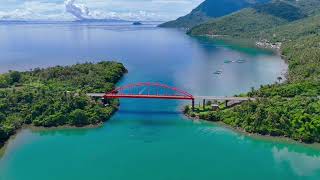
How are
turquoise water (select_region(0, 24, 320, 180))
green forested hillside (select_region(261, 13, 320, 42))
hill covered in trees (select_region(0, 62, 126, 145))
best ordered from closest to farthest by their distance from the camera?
turquoise water (select_region(0, 24, 320, 180)) < hill covered in trees (select_region(0, 62, 126, 145)) < green forested hillside (select_region(261, 13, 320, 42))

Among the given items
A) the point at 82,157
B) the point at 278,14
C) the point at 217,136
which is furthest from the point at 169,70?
the point at 278,14

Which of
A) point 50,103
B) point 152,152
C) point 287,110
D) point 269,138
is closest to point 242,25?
point 287,110

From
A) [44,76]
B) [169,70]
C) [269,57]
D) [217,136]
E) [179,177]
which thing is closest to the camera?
[179,177]

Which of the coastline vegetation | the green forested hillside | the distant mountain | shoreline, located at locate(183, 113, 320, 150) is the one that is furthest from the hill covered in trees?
the distant mountain

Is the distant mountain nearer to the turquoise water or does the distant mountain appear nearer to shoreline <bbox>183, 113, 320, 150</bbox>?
the turquoise water

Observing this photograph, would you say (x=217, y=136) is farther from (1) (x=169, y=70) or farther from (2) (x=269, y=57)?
(2) (x=269, y=57)

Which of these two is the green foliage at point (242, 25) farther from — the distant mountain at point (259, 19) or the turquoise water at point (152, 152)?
Result: the turquoise water at point (152, 152)

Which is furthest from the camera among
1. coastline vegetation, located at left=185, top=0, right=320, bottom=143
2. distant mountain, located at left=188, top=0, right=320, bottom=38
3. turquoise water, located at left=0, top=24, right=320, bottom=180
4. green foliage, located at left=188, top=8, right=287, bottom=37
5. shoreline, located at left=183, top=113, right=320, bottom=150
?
distant mountain, located at left=188, top=0, right=320, bottom=38

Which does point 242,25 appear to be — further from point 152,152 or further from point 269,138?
point 152,152
